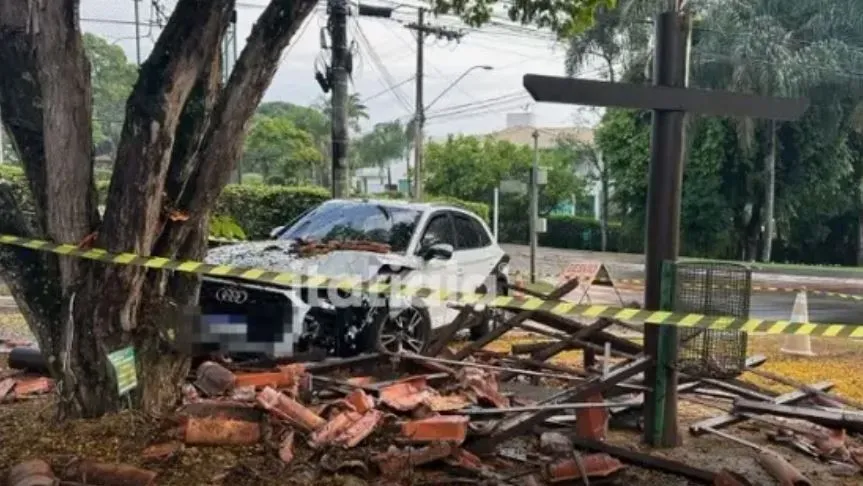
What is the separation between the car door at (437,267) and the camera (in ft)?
28.7

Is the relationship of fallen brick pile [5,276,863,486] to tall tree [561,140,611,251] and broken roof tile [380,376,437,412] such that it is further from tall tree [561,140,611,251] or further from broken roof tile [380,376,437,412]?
tall tree [561,140,611,251]

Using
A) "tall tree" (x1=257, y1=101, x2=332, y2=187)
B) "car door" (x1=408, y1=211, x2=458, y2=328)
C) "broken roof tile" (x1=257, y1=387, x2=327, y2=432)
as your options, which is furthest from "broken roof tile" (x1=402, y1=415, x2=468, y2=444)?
"tall tree" (x1=257, y1=101, x2=332, y2=187)

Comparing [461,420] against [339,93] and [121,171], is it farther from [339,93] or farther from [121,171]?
[339,93]

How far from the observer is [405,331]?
8.36 meters

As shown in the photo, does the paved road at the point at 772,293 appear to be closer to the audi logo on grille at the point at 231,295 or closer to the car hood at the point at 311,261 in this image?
the car hood at the point at 311,261

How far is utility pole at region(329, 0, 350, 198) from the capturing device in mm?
15250

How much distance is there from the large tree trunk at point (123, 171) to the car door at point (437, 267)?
12.2 ft

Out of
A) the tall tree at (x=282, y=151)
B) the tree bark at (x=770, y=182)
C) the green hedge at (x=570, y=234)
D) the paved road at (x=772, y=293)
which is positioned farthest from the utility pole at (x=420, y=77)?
the tall tree at (x=282, y=151)

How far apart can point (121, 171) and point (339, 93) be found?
11071 mm

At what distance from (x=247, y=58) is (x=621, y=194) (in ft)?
93.8

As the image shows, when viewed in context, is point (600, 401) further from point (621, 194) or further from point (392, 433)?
point (621, 194)

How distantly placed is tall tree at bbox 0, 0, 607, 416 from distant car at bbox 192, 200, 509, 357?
719 millimetres

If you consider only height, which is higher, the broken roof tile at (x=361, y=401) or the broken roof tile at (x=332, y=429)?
the broken roof tile at (x=361, y=401)

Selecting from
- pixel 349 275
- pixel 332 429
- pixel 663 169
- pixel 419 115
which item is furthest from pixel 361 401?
pixel 419 115
